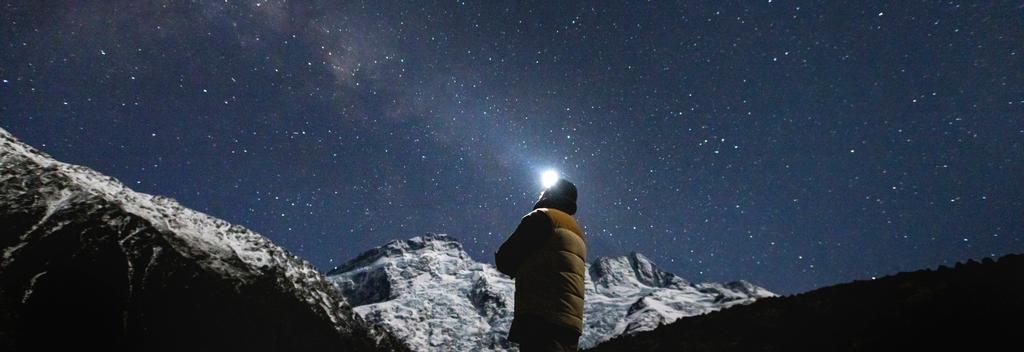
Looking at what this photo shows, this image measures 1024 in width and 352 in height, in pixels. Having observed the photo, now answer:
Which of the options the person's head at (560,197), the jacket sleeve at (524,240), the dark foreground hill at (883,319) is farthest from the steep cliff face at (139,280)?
the jacket sleeve at (524,240)

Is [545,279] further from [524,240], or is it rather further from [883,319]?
[883,319]

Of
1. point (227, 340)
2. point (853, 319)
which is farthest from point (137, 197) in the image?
point (853, 319)

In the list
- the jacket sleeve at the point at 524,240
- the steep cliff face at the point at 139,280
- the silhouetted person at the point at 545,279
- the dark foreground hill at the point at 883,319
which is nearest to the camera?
the silhouetted person at the point at 545,279

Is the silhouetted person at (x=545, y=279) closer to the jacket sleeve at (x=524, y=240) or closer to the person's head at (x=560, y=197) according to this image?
the jacket sleeve at (x=524, y=240)

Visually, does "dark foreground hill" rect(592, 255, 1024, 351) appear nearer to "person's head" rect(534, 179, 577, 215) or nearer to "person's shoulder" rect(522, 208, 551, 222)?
"person's head" rect(534, 179, 577, 215)

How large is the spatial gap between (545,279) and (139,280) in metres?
40.3

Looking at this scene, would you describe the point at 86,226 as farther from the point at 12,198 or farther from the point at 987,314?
the point at 987,314

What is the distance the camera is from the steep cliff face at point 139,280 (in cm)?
2436

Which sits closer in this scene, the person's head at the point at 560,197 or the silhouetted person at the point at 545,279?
the silhouetted person at the point at 545,279

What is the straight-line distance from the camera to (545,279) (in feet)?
11.0

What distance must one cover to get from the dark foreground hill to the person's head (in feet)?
27.2

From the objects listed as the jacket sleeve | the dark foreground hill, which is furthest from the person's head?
the dark foreground hill

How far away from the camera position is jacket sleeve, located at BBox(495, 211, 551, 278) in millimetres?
3414

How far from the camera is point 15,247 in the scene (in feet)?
119
